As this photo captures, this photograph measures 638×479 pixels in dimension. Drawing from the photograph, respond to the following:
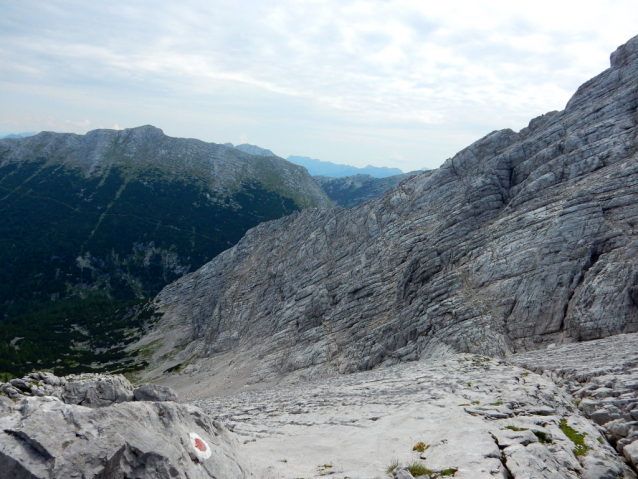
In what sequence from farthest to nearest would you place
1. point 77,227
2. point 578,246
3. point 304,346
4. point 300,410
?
1. point 77,227
2. point 304,346
3. point 578,246
4. point 300,410

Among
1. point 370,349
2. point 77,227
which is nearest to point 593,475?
point 370,349

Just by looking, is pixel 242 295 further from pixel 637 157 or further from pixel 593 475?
pixel 593 475

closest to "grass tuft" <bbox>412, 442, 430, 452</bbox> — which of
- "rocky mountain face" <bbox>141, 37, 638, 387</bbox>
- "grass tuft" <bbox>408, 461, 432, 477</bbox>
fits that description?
"grass tuft" <bbox>408, 461, 432, 477</bbox>

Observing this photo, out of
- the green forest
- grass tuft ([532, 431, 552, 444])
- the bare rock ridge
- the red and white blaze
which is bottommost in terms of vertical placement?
the green forest

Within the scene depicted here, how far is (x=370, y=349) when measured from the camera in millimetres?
51906

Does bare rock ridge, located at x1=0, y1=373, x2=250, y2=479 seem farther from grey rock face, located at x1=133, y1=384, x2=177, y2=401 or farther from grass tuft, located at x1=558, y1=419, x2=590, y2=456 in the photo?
grass tuft, located at x1=558, y1=419, x2=590, y2=456

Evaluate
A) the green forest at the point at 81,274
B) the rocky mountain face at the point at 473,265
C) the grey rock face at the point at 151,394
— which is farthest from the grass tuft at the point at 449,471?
the green forest at the point at 81,274

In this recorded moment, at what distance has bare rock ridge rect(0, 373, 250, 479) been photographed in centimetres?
1080

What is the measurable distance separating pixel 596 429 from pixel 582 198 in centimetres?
3563

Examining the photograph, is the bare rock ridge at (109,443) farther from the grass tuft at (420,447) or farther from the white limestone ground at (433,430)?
the grass tuft at (420,447)

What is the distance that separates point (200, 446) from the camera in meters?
14.7

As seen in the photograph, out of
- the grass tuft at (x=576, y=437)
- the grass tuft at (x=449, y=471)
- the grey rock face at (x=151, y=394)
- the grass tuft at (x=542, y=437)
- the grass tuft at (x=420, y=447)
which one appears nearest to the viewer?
the grass tuft at (x=449, y=471)

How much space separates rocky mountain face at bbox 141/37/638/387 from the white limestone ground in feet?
48.2

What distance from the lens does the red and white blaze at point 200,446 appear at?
1427 centimetres
